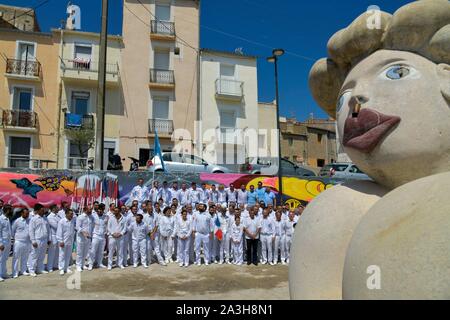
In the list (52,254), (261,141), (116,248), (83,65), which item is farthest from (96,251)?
(261,141)

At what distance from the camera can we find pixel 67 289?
7.65 m

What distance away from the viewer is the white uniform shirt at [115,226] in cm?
1005

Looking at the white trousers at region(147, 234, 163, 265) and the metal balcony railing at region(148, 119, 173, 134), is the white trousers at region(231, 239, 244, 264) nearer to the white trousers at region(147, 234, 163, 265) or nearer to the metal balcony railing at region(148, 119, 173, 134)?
the white trousers at region(147, 234, 163, 265)

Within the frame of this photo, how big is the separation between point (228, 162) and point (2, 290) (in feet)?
61.4

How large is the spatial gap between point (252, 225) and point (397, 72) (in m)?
8.87

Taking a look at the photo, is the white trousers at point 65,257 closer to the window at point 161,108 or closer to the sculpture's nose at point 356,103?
the sculpture's nose at point 356,103

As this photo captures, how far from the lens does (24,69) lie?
22.9 m

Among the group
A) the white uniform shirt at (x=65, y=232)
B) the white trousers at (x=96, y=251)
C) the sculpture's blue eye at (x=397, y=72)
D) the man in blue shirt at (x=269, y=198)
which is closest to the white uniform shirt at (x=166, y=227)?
the white trousers at (x=96, y=251)

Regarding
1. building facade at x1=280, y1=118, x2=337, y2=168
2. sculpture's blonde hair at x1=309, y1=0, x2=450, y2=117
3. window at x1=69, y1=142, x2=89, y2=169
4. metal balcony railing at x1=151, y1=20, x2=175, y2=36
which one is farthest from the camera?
building facade at x1=280, y1=118, x2=337, y2=168

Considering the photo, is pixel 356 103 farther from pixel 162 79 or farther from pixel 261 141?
pixel 261 141

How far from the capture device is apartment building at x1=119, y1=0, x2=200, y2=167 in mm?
24234

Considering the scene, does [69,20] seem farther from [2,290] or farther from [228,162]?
[2,290]

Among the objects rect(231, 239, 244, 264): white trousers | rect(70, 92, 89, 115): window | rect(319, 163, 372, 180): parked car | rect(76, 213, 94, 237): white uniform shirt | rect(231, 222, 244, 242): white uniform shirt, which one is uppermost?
rect(70, 92, 89, 115): window

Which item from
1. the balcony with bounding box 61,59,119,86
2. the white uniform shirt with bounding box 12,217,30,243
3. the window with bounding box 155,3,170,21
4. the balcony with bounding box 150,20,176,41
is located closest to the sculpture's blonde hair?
the white uniform shirt with bounding box 12,217,30,243
